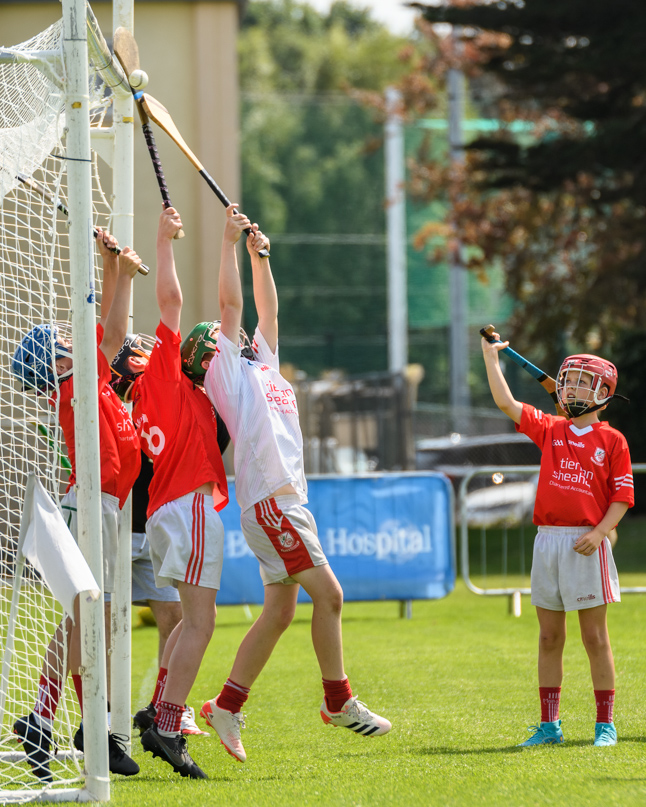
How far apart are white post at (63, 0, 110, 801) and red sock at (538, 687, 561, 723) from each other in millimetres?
2012

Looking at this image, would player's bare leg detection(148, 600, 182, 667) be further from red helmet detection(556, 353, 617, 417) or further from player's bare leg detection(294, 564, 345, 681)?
red helmet detection(556, 353, 617, 417)

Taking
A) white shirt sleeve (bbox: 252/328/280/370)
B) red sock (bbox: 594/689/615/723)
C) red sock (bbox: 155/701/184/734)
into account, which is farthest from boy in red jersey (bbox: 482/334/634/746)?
red sock (bbox: 155/701/184/734)

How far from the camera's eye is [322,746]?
16.4 feet

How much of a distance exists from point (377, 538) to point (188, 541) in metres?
5.34

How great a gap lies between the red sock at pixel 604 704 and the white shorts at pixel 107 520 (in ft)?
7.41

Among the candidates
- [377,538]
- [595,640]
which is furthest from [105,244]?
[377,538]

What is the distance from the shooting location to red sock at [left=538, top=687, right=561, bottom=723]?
193 inches

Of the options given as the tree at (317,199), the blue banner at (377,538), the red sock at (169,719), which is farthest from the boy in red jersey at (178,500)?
the tree at (317,199)

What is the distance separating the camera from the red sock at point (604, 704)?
15.9 ft

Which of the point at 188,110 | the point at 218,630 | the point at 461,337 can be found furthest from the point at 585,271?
the point at 218,630

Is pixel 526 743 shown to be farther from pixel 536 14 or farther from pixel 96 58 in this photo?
pixel 536 14

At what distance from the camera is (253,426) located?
461cm

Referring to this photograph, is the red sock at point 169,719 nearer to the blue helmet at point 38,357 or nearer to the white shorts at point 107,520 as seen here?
the white shorts at point 107,520

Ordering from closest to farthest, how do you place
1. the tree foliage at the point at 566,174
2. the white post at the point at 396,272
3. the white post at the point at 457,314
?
the tree foliage at the point at 566,174 < the white post at the point at 457,314 < the white post at the point at 396,272
